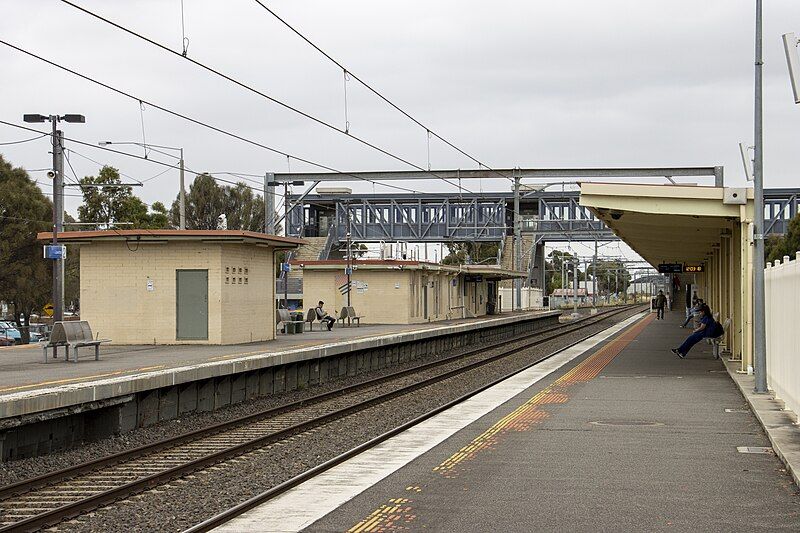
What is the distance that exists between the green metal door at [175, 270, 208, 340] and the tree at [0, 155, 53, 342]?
26282 millimetres

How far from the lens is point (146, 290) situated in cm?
2705

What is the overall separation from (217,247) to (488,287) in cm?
4752

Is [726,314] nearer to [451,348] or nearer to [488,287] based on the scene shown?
[451,348]

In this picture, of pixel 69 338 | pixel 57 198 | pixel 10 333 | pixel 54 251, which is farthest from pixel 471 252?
pixel 69 338

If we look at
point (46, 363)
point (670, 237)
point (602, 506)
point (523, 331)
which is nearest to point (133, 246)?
point (46, 363)

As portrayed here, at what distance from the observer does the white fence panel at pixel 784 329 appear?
41.8ft

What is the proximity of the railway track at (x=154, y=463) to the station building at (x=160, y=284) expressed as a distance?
23.1 ft

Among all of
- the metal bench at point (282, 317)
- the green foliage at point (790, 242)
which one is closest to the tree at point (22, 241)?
the metal bench at point (282, 317)

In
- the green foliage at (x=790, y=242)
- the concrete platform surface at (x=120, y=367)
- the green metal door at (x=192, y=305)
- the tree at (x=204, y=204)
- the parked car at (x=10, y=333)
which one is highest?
the tree at (x=204, y=204)

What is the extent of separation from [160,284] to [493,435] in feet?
51.5

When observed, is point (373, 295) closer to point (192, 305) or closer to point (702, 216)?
point (192, 305)

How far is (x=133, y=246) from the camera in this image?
27.0 metres

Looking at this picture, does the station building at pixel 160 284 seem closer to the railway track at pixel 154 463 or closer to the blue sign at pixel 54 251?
the blue sign at pixel 54 251

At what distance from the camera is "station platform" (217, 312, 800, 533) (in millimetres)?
8250
